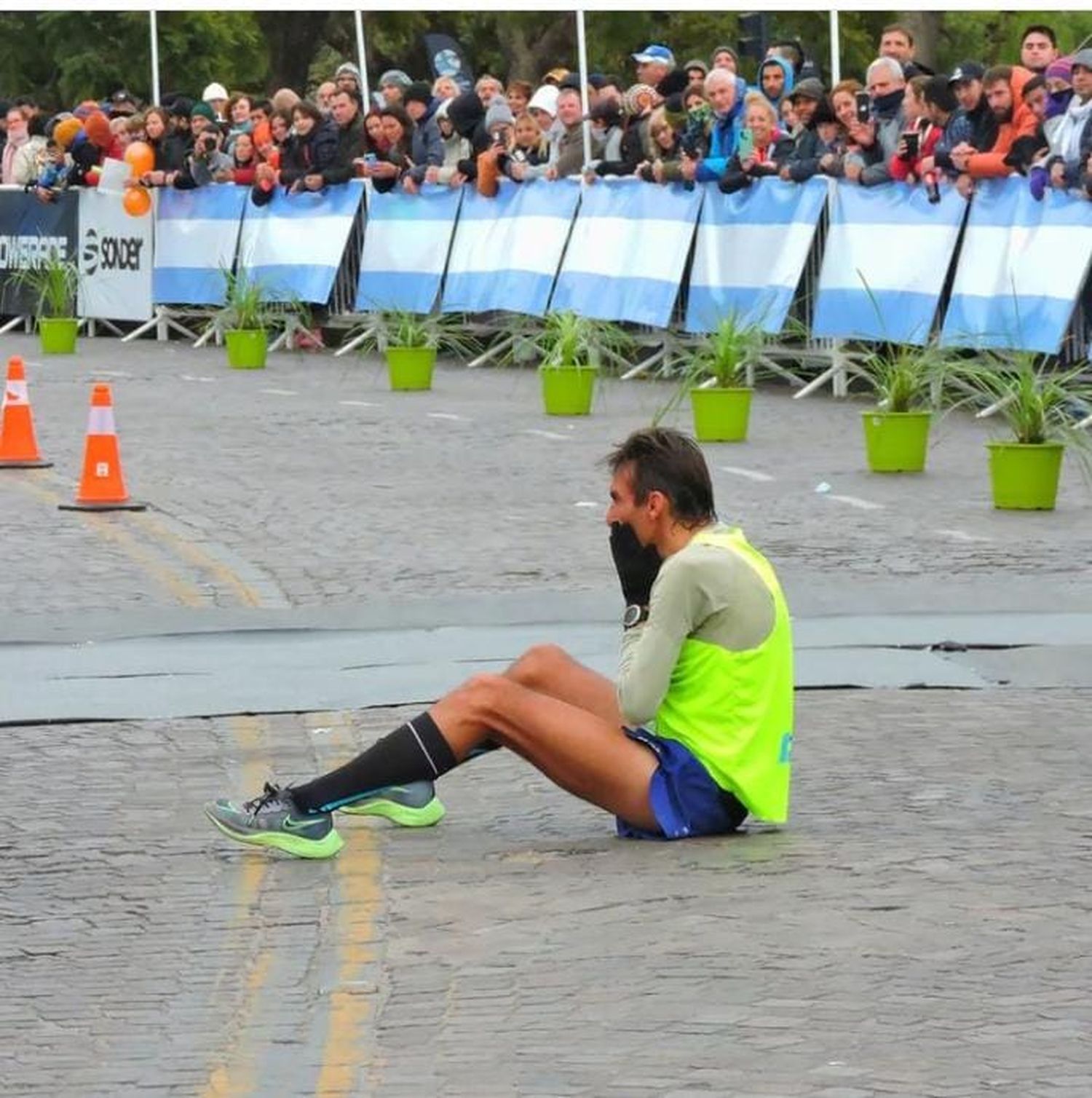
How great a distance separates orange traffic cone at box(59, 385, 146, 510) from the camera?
1581cm

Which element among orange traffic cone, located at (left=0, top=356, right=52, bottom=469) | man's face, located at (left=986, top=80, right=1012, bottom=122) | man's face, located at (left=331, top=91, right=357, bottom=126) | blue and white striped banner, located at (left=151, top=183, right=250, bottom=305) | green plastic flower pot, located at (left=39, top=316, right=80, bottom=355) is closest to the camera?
orange traffic cone, located at (left=0, top=356, right=52, bottom=469)

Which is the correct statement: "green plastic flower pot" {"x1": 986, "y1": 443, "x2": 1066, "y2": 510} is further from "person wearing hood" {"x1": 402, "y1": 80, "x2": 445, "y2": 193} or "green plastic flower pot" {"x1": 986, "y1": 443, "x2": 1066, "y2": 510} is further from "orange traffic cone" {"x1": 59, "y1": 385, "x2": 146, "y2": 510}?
"person wearing hood" {"x1": 402, "y1": 80, "x2": 445, "y2": 193}

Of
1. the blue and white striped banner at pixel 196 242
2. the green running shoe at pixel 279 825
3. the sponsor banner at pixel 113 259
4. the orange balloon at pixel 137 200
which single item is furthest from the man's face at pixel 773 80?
the green running shoe at pixel 279 825

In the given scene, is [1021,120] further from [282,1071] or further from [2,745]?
[282,1071]

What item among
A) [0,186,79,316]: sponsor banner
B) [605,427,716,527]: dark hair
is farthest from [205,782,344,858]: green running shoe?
[0,186,79,316]: sponsor banner

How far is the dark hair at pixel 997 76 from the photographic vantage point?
20219mm

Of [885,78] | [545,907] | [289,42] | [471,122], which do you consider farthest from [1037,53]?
[289,42]

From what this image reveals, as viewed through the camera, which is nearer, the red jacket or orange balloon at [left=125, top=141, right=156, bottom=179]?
the red jacket

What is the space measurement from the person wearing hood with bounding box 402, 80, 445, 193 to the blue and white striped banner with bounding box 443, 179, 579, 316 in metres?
0.66

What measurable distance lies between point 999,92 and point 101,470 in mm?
7306

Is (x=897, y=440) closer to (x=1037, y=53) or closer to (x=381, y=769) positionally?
(x=1037, y=53)

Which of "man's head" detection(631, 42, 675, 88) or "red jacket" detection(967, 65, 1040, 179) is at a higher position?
"man's head" detection(631, 42, 675, 88)

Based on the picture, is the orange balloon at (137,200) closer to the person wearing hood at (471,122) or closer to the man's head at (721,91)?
the person wearing hood at (471,122)

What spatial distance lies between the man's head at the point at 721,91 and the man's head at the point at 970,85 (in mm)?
2880
